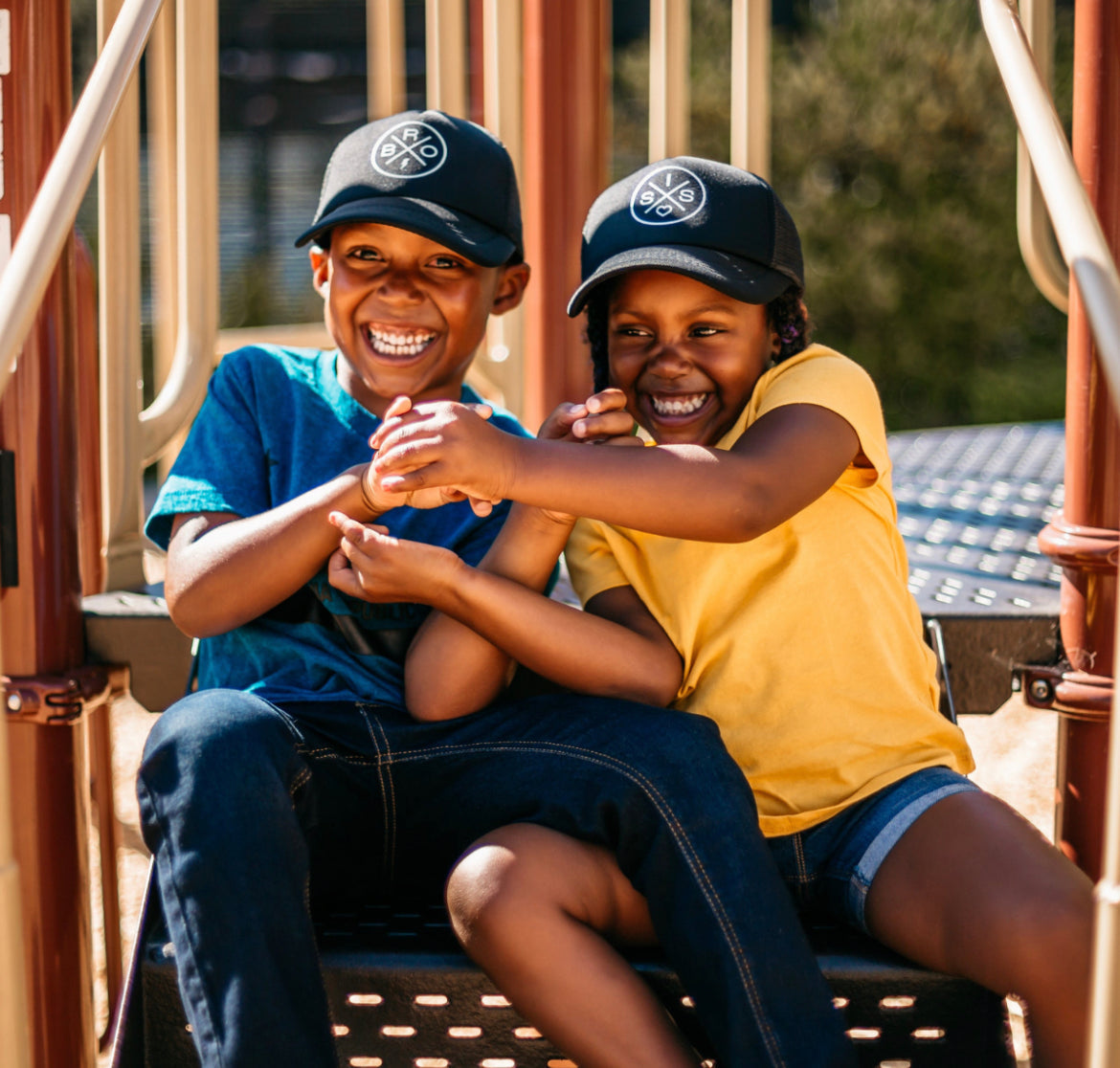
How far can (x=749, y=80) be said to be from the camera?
9.87 feet

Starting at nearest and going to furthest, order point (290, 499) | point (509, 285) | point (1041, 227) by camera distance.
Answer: point (290, 499)
point (509, 285)
point (1041, 227)

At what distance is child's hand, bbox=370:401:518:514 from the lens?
163cm

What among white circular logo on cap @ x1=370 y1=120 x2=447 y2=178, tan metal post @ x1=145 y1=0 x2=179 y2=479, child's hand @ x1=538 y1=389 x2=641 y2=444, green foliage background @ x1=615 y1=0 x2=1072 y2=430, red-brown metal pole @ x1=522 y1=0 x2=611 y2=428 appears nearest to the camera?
child's hand @ x1=538 y1=389 x2=641 y2=444

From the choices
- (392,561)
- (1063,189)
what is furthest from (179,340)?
(1063,189)

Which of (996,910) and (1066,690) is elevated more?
(1066,690)

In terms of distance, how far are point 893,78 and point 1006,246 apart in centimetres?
135

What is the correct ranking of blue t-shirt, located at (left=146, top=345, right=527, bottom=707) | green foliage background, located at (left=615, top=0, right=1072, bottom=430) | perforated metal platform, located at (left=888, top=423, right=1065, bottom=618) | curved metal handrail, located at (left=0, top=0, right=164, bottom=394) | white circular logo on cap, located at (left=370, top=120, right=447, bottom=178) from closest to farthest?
1. curved metal handrail, located at (left=0, top=0, right=164, bottom=394)
2. blue t-shirt, located at (left=146, top=345, right=527, bottom=707)
3. white circular logo on cap, located at (left=370, top=120, right=447, bottom=178)
4. perforated metal platform, located at (left=888, top=423, right=1065, bottom=618)
5. green foliage background, located at (left=615, top=0, right=1072, bottom=430)

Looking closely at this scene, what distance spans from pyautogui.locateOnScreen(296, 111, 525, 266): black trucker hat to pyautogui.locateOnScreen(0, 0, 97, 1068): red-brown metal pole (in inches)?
16.4

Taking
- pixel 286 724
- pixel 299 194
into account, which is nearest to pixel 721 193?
pixel 286 724

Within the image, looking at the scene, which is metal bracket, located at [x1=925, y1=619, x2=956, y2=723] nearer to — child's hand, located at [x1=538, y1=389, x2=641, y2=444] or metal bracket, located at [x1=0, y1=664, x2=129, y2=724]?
child's hand, located at [x1=538, y1=389, x2=641, y2=444]

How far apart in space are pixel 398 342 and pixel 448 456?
0.41 meters

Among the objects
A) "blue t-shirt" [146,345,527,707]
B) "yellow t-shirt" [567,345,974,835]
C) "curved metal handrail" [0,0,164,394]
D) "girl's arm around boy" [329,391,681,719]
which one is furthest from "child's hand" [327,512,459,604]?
"curved metal handrail" [0,0,164,394]

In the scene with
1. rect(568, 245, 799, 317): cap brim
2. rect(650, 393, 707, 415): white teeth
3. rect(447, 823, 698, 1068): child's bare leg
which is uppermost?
rect(568, 245, 799, 317): cap brim

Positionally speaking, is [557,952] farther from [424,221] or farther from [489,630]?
[424,221]
